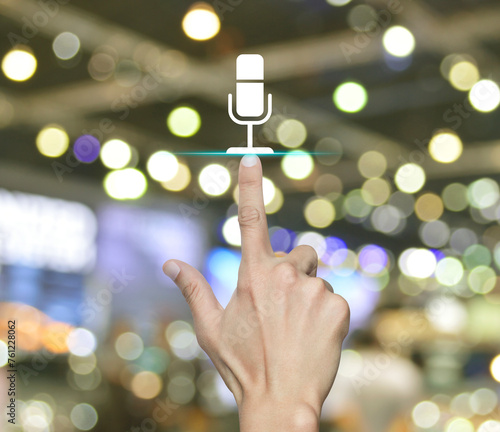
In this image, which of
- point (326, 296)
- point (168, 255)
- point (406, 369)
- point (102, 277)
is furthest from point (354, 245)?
point (326, 296)

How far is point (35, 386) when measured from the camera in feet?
16.3

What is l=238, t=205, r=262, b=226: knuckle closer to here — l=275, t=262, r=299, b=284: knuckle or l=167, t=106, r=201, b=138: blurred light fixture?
l=275, t=262, r=299, b=284: knuckle

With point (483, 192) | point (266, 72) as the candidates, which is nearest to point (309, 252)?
point (266, 72)

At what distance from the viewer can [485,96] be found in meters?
5.03

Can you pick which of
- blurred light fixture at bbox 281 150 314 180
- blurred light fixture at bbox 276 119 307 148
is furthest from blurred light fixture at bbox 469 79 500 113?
blurred light fixture at bbox 281 150 314 180

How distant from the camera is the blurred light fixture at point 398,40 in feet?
13.0

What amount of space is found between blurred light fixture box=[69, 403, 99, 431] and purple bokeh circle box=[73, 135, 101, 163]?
2502mm

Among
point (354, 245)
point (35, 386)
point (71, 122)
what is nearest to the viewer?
point (35, 386)

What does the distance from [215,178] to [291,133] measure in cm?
82

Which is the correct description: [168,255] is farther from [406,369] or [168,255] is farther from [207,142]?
[406,369]

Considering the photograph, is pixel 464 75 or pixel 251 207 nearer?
pixel 251 207

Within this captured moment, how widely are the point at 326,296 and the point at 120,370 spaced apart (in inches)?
183

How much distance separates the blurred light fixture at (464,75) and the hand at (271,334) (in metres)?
4.20

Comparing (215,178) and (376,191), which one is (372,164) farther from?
(215,178)
